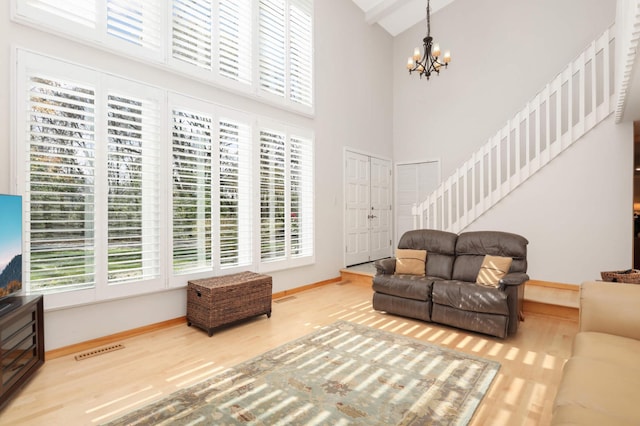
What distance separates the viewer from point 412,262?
421 centimetres

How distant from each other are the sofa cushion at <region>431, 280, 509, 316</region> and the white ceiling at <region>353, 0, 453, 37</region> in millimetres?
5373

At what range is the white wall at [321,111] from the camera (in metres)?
2.83

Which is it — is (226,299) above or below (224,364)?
above

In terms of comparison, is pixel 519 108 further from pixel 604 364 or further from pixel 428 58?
pixel 604 364

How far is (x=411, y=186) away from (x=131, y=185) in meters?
5.63

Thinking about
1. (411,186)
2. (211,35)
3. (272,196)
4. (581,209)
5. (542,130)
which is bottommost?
(581,209)

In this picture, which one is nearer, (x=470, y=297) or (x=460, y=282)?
(x=470, y=297)

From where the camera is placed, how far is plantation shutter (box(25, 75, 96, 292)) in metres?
2.77

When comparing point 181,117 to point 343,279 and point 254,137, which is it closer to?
point 254,137

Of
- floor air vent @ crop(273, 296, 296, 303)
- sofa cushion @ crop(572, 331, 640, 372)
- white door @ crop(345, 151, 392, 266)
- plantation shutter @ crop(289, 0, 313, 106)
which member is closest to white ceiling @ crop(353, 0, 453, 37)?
plantation shutter @ crop(289, 0, 313, 106)

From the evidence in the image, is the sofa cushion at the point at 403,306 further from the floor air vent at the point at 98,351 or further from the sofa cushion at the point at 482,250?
the floor air vent at the point at 98,351

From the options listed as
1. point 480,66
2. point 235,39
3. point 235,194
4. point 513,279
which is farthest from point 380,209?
point 235,39

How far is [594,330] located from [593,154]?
3.36 metres

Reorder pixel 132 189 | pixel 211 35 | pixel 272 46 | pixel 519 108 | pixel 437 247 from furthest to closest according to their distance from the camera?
pixel 519 108 < pixel 272 46 < pixel 437 247 < pixel 211 35 < pixel 132 189
